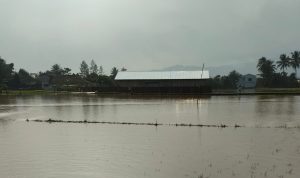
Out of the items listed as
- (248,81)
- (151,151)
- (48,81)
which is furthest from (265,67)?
(151,151)

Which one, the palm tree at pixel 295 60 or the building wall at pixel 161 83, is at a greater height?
the palm tree at pixel 295 60

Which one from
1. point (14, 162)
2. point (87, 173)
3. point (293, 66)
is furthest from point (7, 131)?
point (293, 66)

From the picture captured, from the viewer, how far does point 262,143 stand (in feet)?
42.3

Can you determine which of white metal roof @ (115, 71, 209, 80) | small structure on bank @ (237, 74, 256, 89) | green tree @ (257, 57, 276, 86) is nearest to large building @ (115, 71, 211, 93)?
white metal roof @ (115, 71, 209, 80)

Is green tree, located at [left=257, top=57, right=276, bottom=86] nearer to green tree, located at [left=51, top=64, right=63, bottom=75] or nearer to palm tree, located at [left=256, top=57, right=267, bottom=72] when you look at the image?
palm tree, located at [left=256, top=57, right=267, bottom=72]

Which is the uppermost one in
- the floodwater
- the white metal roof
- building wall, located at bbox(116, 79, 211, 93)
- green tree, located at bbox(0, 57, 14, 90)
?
green tree, located at bbox(0, 57, 14, 90)

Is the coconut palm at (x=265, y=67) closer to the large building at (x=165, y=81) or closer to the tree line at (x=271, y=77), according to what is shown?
the tree line at (x=271, y=77)

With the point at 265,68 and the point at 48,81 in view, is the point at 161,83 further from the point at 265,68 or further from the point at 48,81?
the point at 48,81

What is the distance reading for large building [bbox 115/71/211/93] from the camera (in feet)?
182

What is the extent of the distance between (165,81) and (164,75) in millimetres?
1779

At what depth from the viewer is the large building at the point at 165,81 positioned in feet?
182

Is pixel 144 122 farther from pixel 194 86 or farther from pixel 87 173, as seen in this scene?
pixel 194 86

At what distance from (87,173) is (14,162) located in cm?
264

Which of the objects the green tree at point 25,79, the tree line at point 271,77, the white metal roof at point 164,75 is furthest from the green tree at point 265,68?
the green tree at point 25,79
